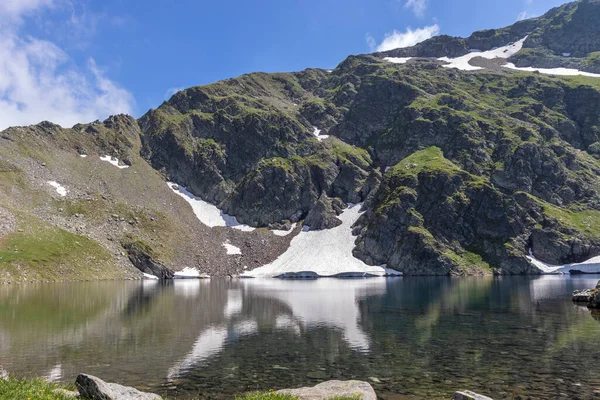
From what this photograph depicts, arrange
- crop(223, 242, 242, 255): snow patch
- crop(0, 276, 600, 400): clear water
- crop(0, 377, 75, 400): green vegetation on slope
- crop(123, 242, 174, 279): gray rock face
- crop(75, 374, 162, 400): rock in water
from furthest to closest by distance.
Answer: crop(223, 242, 242, 255): snow patch → crop(123, 242, 174, 279): gray rock face → crop(0, 276, 600, 400): clear water → crop(75, 374, 162, 400): rock in water → crop(0, 377, 75, 400): green vegetation on slope

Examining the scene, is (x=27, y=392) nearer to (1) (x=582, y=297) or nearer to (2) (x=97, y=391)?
(2) (x=97, y=391)

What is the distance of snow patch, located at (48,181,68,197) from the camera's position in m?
170

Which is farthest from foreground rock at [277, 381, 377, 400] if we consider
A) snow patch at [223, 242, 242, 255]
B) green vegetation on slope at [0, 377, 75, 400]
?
snow patch at [223, 242, 242, 255]

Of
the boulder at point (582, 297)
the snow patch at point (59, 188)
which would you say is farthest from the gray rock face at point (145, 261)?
the boulder at point (582, 297)

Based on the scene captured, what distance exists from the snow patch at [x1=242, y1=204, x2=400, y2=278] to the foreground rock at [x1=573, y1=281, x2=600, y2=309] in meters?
107

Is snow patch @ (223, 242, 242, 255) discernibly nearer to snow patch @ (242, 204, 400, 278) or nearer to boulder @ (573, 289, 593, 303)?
snow patch @ (242, 204, 400, 278)

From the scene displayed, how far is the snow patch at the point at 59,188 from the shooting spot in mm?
169875

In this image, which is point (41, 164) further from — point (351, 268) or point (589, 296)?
point (589, 296)

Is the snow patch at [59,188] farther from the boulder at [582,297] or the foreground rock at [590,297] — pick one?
the foreground rock at [590,297]

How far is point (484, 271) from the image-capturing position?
6649 inches

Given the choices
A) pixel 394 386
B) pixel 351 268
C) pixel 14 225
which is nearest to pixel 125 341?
pixel 394 386

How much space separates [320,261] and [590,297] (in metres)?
124

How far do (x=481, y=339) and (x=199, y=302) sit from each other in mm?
48806

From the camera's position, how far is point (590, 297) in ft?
205
